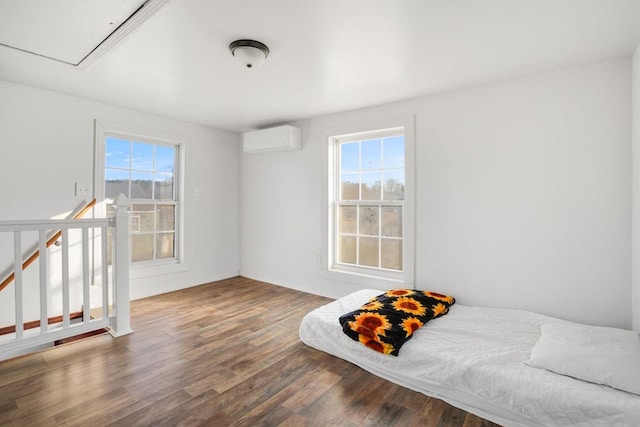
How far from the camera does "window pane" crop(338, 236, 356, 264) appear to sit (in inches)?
153

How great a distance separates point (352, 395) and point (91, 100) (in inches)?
154

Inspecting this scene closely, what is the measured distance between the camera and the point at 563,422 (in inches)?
62.3

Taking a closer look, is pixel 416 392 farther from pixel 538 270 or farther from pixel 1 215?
pixel 1 215

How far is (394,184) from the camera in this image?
3.57 metres

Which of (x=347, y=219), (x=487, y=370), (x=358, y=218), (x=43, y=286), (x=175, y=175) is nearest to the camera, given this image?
(x=487, y=370)

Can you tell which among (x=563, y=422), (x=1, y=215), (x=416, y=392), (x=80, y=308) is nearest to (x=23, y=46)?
(x=1, y=215)

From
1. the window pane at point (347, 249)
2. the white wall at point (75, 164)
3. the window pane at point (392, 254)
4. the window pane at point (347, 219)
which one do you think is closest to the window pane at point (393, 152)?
the window pane at point (347, 219)

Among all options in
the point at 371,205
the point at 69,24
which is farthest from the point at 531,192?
the point at 69,24

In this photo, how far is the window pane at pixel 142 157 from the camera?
3.93 meters

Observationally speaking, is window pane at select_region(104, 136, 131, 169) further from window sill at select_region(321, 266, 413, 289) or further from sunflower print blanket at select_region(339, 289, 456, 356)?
sunflower print blanket at select_region(339, 289, 456, 356)

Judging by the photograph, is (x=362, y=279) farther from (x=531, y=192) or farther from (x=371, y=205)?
(x=531, y=192)

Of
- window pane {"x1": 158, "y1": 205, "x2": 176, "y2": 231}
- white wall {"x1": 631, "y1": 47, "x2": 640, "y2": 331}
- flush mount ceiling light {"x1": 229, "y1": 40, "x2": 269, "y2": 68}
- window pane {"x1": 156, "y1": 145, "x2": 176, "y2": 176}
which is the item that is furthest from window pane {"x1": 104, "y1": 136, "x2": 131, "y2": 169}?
white wall {"x1": 631, "y1": 47, "x2": 640, "y2": 331}

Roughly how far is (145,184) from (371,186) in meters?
2.92

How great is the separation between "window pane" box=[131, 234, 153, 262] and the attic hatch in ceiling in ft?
7.36
